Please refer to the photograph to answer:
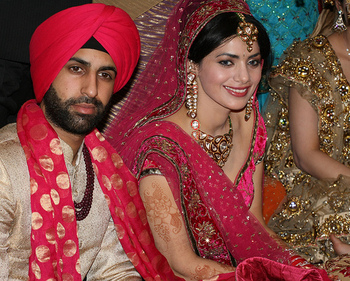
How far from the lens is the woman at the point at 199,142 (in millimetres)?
2666

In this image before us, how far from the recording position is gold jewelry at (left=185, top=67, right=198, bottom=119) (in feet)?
9.35

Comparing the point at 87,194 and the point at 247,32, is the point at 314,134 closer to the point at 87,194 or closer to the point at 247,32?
the point at 247,32

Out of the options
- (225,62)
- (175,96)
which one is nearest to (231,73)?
(225,62)

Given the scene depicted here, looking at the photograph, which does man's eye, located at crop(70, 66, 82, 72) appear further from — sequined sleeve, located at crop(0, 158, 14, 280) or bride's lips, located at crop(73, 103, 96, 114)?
sequined sleeve, located at crop(0, 158, 14, 280)

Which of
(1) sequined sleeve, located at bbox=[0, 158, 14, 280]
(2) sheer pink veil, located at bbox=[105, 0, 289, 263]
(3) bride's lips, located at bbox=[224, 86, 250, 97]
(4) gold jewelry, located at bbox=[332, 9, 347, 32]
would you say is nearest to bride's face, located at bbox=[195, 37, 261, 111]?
(3) bride's lips, located at bbox=[224, 86, 250, 97]

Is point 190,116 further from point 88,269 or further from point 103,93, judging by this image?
point 88,269

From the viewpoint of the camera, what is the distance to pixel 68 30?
238 centimetres

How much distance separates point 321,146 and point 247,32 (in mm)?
947

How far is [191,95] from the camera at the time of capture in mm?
2861

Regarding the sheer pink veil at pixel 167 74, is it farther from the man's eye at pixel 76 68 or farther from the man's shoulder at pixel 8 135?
the man's shoulder at pixel 8 135

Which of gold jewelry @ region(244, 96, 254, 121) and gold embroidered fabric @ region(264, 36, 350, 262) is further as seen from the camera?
gold embroidered fabric @ region(264, 36, 350, 262)

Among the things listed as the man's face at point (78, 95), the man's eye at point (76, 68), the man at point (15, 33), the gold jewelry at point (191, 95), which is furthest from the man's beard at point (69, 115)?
the gold jewelry at point (191, 95)

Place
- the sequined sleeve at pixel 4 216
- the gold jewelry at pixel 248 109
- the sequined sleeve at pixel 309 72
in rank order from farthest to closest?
the sequined sleeve at pixel 309 72, the gold jewelry at pixel 248 109, the sequined sleeve at pixel 4 216

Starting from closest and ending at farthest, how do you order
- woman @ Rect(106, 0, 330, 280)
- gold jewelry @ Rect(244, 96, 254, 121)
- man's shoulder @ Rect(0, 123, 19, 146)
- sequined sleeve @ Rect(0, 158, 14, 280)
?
1. sequined sleeve @ Rect(0, 158, 14, 280)
2. man's shoulder @ Rect(0, 123, 19, 146)
3. woman @ Rect(106, 0, 330, 280)
4. gold jewelry @ Rect(244, 96, 254, 121)
